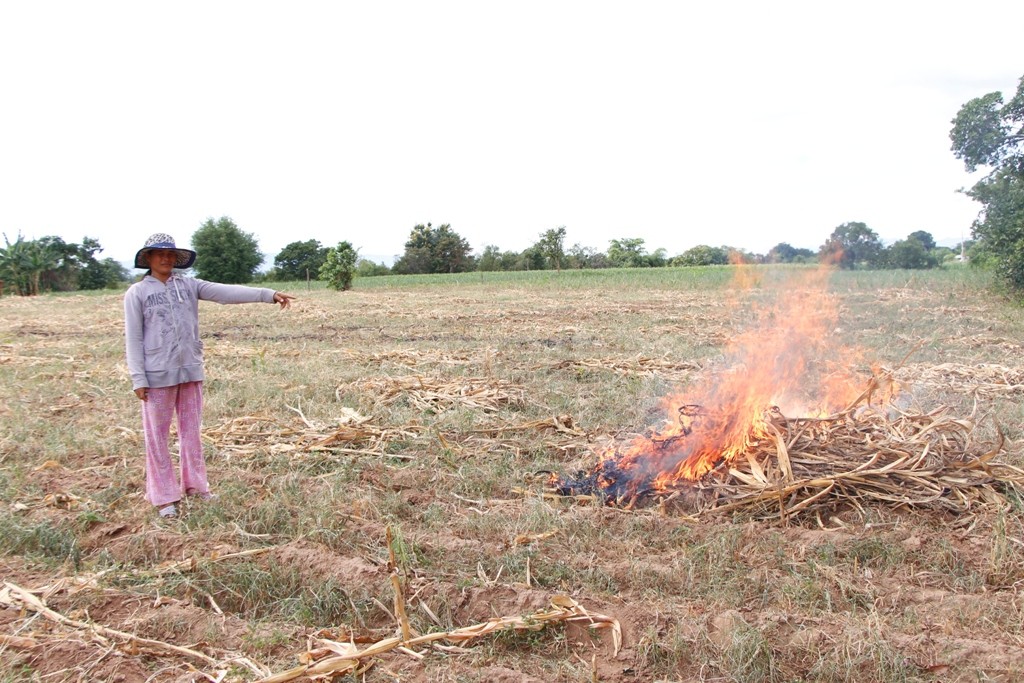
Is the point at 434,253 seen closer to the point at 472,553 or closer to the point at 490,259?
the point at 490,259

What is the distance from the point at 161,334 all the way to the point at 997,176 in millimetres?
24015

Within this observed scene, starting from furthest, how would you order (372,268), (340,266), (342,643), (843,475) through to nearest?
(372,268) → (340,266) → (843,475) → (342,643)

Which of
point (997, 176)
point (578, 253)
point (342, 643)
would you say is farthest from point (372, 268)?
point (342, 643)

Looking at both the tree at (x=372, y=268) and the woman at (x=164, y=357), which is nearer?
the woman at (x=164, y=357)

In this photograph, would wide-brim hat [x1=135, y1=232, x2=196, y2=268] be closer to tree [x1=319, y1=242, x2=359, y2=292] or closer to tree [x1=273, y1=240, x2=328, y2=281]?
tree [x1=319, y1=242, x2=359, y2=292]

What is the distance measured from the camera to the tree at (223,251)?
4619 cm

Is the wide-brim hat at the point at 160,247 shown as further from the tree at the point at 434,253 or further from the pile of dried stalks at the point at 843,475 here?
the tree at the point at 434,253

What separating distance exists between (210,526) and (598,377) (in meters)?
5.04

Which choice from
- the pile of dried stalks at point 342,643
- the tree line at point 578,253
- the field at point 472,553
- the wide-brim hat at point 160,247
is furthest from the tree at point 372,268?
the pile of dried stalks at point 342,643

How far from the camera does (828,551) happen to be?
12.0 feet

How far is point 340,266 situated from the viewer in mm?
33719

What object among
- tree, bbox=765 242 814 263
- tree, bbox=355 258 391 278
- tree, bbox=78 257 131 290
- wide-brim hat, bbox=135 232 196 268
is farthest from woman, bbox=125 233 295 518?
tree, bbox=355 258 391 278

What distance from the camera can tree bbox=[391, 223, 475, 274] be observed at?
182ft

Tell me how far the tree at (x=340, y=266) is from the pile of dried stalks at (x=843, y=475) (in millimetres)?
30455
